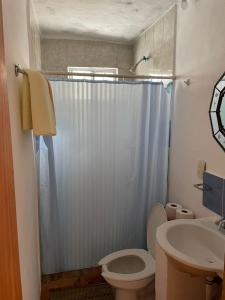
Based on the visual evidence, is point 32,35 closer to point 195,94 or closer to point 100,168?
point 100,168

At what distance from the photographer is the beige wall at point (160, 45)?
2061 millimetres

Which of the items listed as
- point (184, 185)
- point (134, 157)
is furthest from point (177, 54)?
point (184, 185)

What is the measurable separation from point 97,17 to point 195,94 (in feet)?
4.16

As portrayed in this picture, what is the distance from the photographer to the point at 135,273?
180cm

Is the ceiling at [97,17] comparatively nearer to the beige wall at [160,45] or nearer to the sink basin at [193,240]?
the beige wall at [160,45]

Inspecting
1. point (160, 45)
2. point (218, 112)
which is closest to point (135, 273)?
point (218, 112)

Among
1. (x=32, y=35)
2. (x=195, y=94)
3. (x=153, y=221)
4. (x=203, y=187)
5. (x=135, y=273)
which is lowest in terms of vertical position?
(x=135, y=273)

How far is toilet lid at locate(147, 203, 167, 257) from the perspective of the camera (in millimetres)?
1996

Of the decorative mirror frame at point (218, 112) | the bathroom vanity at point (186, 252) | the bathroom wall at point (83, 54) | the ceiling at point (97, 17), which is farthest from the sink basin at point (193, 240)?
the bathroom wall at point (83, 54)

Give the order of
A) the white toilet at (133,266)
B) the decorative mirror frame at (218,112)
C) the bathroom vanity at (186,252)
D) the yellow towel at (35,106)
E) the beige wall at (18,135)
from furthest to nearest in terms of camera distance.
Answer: the white toilet at (133,266) → the decorative mirror frame at (218,112) → the bathroom vanity at (186,252) → the yellow towel at (35,106) → the beige wall at (18,135)

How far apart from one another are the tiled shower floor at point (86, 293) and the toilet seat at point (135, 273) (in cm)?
35

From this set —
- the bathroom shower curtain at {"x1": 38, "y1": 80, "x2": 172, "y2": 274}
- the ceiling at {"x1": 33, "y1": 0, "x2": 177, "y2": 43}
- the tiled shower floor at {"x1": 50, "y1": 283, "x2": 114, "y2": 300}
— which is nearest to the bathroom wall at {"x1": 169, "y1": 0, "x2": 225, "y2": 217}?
the bathroom shower curtain at {"x1": 38, "y1": 80, "x2": 172, "y2": 274}

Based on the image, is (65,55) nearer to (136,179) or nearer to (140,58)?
(140,58)

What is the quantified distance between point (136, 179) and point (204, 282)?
3.19ft
